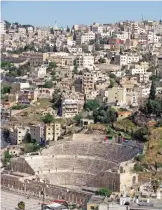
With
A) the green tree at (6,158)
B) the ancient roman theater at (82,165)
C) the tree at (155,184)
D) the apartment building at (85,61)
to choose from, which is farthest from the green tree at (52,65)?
the tree at (155,184)

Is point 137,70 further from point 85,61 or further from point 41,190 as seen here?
point 41,190

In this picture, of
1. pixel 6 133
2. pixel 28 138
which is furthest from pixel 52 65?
pixel 28 138

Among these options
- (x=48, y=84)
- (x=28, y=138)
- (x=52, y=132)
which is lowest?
(x=28, y=138)

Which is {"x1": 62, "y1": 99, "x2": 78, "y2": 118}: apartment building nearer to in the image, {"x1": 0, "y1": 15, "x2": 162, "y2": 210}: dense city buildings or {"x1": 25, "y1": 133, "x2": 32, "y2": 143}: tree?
{"x1": 0, "y1": 15, "x2": 162, "y2": 210}: dense city buildings

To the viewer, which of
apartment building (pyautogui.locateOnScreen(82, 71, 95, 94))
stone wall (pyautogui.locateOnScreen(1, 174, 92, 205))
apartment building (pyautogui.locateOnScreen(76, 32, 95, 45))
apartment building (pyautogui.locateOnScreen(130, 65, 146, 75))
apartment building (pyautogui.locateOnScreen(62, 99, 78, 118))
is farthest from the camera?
apartment building (pyautogui.locateOnScreen(76, 32, 95, 45))

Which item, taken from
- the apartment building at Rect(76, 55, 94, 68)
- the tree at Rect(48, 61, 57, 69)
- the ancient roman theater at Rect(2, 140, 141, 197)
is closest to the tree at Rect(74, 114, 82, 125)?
the ancient roman theater at Rect(2, 140, 141, 197)

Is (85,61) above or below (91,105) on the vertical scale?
above
